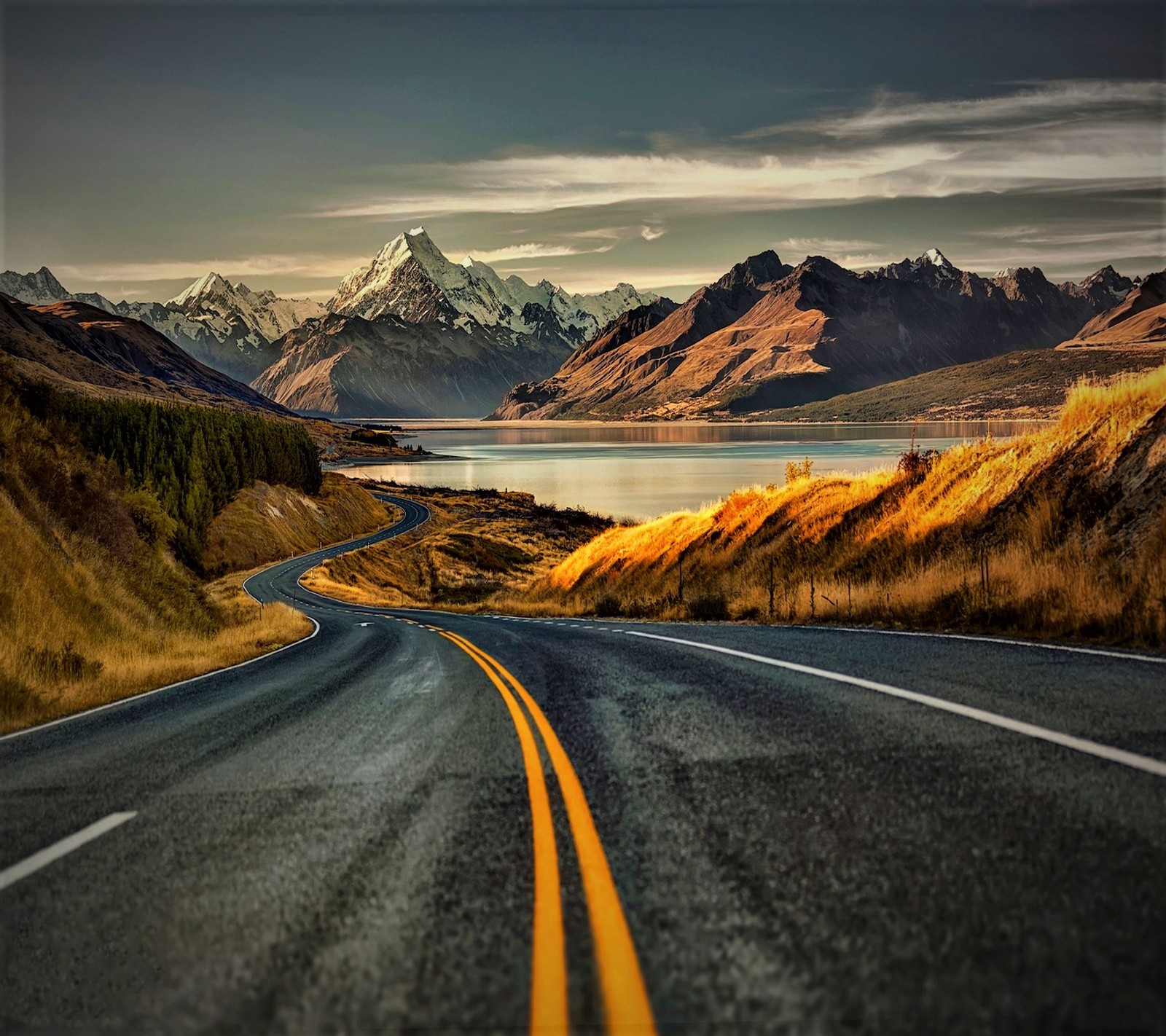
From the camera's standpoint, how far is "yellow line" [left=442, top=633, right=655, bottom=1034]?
2830mm

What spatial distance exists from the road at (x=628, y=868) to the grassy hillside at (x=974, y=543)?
421 centimetres

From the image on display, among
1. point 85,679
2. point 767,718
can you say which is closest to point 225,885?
point 767,718

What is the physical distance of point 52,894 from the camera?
4.11 meters

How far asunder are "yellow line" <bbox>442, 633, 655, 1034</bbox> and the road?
0.04ft

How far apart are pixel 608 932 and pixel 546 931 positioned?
0.82 ft

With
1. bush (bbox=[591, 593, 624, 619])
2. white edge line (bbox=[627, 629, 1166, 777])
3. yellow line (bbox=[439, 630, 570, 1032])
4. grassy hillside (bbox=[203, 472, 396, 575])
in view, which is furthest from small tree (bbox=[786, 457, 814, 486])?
grassy hillside (bbox=[203, 472, 396, 575])

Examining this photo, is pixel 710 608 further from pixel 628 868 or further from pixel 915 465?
pixel 628 868

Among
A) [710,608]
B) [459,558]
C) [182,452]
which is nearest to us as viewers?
[710,608]

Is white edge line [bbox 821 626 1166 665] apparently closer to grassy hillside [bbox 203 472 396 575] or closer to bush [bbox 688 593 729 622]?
bush [bbox 688 593 729 622]

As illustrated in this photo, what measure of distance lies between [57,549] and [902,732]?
58.5 ft

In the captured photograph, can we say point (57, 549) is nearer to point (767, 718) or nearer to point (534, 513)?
point (767, 718)

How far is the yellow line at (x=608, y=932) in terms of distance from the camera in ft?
9.29

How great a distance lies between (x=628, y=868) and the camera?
4031 millimetres

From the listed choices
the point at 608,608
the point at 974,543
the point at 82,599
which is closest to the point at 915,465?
the point at 974,543
